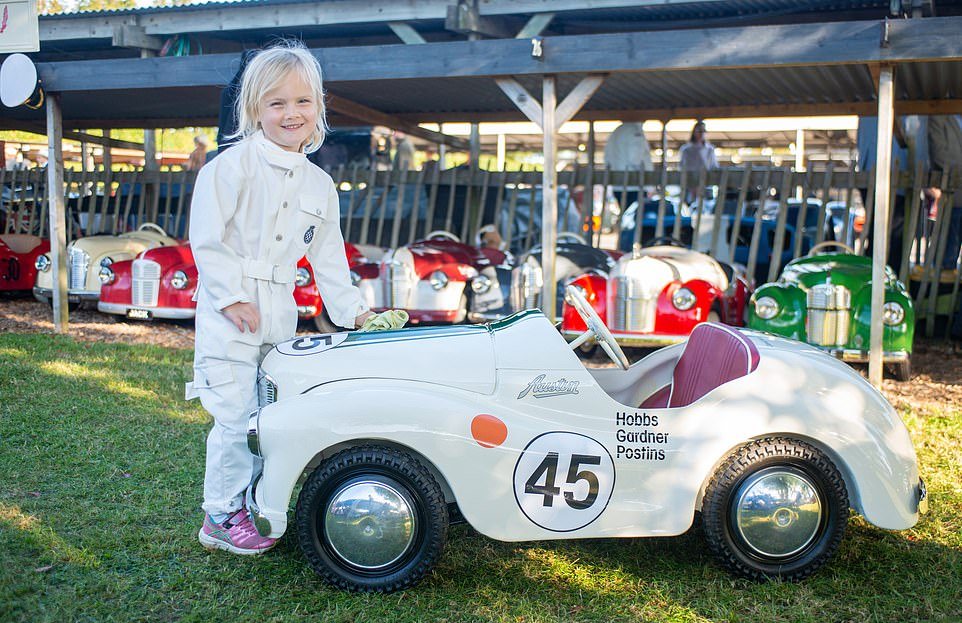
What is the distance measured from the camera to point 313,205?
3473 millimetres

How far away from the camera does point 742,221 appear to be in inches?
445

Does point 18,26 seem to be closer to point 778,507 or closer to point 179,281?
point 179,281

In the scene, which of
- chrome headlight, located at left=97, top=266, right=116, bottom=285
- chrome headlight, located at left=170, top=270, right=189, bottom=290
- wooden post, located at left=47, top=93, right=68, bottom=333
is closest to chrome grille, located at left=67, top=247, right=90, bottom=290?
chrome headlight, located at left=97, top=266, right=116, bottom=285

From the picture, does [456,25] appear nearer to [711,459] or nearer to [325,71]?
[325,71]

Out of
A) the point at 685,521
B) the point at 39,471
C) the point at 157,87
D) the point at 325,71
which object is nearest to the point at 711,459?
the point at 685,521

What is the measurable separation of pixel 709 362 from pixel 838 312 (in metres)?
3.71

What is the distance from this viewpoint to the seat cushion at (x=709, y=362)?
11.1ft

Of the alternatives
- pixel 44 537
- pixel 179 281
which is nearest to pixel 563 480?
pixel 44 537

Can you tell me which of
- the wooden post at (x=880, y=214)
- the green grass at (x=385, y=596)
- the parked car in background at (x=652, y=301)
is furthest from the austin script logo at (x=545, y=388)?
the parked car in background at (x=652, y=301)

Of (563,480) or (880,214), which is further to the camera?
(880,214)

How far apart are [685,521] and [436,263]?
19.2 ft

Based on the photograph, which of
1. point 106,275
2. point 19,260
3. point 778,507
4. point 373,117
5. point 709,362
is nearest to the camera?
point 778,507

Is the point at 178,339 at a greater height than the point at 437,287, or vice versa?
the point at 437,287

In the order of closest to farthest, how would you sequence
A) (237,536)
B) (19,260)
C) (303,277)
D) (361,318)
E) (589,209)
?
(237,536)
(361,318)
(303,277)
(19,260)
(589,209)
